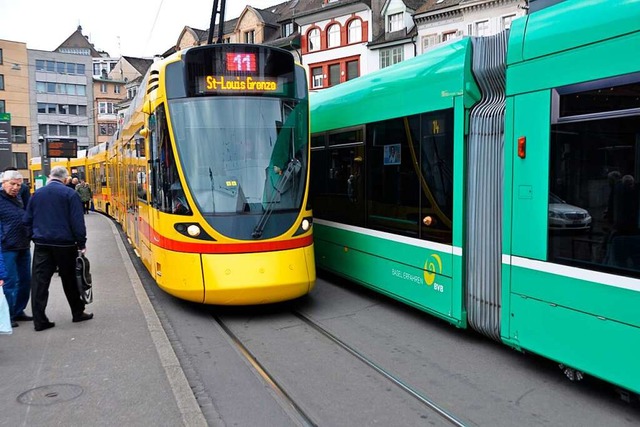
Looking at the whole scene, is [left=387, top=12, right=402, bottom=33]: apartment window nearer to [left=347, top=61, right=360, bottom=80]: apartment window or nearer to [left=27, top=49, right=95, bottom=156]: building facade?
[left=347, top=61, right=360, bottom=80]: apartment window

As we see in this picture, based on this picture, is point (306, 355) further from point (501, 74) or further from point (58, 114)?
point (58, 114)

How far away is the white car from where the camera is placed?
4.26 metres

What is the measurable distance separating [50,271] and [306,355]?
10.1 ft

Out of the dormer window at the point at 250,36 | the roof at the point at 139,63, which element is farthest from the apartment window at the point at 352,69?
the roof at the point at 139,63

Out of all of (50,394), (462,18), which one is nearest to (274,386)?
(50,394)

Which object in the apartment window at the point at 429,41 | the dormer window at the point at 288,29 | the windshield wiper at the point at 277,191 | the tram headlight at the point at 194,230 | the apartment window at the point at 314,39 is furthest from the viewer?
the dormer window at the point at 288,29

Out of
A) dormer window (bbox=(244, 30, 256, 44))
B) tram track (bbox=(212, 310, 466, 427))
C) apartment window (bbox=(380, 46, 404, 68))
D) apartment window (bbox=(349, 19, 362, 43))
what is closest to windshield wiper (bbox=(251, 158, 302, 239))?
tram track (bbox=(212, 310, 466, 427))

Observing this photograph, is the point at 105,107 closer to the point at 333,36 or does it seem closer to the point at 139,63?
the point at 139,63

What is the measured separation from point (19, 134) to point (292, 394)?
251 feet

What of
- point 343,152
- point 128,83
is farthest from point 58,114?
point 343,152

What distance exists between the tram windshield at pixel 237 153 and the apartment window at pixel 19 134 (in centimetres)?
7296

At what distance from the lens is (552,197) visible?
14.8ft

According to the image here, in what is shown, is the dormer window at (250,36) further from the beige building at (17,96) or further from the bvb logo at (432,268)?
the bvb logo at (432,268)

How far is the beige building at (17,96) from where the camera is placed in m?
68.9
